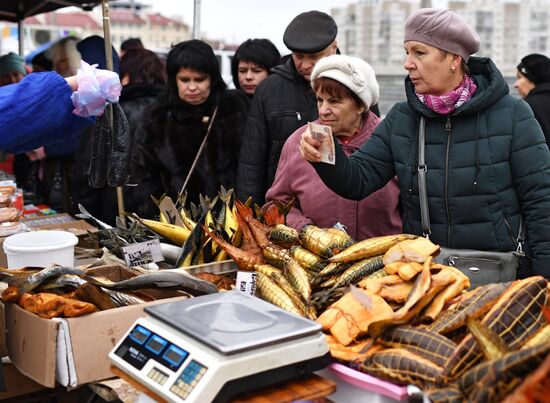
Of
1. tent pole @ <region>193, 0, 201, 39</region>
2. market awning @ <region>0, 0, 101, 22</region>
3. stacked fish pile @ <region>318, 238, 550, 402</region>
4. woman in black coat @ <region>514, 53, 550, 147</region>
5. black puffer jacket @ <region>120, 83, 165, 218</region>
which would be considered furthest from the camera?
tent pole @ <region>193, 0, 201, 39</region>

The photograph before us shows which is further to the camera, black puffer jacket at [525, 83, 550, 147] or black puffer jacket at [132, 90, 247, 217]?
black puffer jacket at [525, 83, 550, 147]

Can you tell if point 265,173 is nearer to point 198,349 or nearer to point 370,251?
point 370,251

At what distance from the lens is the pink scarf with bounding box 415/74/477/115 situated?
2494 mm

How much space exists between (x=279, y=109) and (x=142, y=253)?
60.8 inches

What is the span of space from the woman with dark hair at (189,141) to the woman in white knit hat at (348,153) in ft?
3.87

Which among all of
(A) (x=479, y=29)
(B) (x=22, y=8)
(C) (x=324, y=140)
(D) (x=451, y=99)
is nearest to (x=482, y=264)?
(D) (x=451, y=99)

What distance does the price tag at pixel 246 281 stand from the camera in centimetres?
228

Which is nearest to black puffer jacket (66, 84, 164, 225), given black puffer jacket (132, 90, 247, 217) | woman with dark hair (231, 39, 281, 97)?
black puffer jacket (132, 90, 247, 217)

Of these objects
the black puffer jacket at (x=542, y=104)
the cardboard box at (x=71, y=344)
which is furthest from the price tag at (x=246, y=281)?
the black puffer jacket at (x=542, y=104)

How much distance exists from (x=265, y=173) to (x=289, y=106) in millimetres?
400

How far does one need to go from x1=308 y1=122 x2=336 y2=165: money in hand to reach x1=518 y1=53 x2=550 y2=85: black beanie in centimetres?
358

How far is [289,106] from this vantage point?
3.81 metres

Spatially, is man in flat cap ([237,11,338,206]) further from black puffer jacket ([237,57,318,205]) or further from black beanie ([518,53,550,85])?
black beanie ([518,53,550,85])

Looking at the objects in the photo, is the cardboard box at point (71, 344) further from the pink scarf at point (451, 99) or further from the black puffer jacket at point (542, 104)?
the black puffer jacket at point (542, 104)
